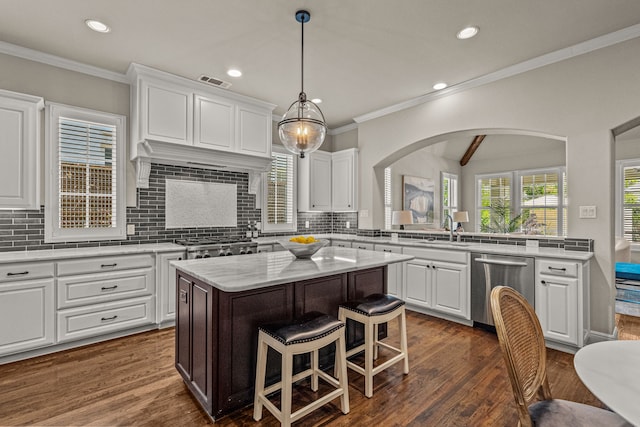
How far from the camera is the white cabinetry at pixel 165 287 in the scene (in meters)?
3.48

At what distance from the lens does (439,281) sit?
3.90 metres

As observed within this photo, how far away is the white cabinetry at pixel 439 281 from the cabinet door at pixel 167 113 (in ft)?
10.2

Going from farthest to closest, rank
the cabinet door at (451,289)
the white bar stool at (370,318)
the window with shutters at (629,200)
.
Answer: the window with shutters at (629,200), the cabinet door at (451,289), the white bar stool at (370,318)

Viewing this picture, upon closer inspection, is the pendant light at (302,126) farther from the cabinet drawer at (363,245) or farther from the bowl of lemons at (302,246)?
the cabinet drawer at (363,245)

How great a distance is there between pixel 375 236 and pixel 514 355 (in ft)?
13.1

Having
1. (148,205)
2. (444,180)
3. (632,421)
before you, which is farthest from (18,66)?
(444,180)

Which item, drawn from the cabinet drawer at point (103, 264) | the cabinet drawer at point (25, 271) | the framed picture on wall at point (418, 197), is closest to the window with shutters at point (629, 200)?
the framed picture on wall at point (418, 197)

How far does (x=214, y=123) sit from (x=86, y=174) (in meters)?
1.48

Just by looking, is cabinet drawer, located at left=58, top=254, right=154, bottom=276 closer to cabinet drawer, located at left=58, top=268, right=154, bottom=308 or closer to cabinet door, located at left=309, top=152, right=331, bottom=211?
cabinet drawer, located at left=58, top=268, right=154, bottom=308

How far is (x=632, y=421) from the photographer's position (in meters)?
0.82

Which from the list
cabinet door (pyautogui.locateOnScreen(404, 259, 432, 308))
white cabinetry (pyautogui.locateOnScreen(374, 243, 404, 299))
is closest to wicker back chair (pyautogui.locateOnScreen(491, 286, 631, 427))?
cabinet door (pyautogui.locateOnScreen(404, 259, 432, 308))

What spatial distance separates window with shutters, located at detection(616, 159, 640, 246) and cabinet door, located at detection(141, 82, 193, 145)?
777 centimetres

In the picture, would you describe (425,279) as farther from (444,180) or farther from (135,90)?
(444,180)

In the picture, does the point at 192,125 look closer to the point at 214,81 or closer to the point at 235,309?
the point at 214,81
